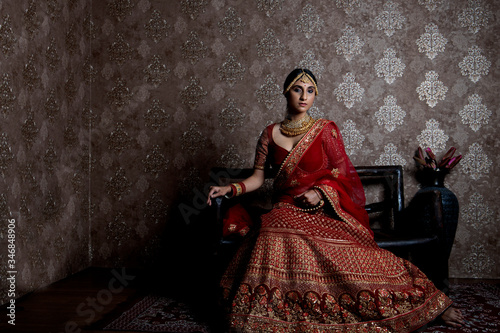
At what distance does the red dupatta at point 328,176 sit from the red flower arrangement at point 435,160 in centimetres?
99

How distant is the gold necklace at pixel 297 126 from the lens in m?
2.64

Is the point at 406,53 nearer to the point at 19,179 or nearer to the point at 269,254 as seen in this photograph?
the point at 269,254

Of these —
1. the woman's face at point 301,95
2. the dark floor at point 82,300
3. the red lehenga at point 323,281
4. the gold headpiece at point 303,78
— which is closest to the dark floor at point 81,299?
the dark floor at point 82,300

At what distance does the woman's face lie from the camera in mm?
2557

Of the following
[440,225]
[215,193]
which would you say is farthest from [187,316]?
[440,225]

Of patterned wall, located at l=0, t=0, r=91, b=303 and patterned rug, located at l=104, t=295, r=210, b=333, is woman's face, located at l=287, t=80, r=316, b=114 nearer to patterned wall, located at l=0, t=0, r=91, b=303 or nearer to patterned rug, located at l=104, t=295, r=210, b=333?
patterned rug, located at l=104, t=295, r=210, b=333

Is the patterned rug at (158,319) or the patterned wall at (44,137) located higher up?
the patterned wall at (44,137)

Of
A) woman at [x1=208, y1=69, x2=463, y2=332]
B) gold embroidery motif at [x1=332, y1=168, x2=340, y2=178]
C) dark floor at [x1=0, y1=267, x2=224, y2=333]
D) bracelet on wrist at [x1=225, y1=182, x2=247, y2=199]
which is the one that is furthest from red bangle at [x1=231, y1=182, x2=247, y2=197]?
dark floor at [x1=0, y1=267, x2=224, y2=333]

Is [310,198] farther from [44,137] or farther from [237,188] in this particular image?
[44,137]

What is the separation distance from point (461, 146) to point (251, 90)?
1841 millimetres

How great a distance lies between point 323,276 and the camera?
2.12 m

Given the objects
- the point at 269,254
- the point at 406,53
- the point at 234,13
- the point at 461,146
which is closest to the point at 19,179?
the point at 269,254

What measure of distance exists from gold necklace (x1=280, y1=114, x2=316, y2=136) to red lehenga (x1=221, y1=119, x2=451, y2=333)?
0.43 metres

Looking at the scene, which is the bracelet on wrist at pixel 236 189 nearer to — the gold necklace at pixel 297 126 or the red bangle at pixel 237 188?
the red bangle at pixel 237 188
